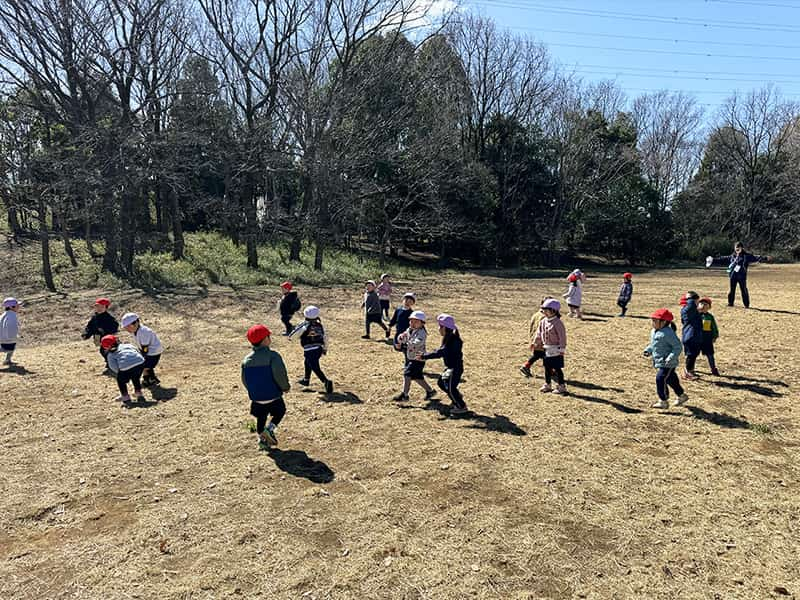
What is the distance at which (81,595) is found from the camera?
4113mm

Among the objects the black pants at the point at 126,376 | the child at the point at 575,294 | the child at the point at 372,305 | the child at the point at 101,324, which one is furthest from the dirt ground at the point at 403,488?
the child at the point at 575,294

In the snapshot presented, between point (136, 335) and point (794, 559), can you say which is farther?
point (136, 335)

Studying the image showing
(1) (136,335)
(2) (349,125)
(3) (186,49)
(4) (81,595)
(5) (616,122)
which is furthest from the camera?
(5) (616,122)

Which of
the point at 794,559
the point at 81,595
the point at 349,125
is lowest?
the point at 81,595

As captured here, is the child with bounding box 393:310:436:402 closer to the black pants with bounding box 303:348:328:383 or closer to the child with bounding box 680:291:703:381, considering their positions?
the black pants with bounding box 303:348:328:383

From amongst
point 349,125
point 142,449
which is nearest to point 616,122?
point 349,125

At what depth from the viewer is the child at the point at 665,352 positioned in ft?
25.8

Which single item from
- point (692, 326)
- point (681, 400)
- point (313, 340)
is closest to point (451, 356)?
point (313, 340)

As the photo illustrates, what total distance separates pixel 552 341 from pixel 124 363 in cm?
684

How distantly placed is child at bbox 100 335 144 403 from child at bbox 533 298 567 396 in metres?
6.56

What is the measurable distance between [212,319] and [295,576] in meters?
13.5

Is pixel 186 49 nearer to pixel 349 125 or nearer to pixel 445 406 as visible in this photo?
pixel 349 125

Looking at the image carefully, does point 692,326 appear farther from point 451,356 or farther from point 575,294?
point 575,294

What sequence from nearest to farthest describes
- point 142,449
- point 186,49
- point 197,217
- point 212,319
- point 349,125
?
point 142,449 → point 212,319 → point 186,49 → point 349,125 → point 197,217
